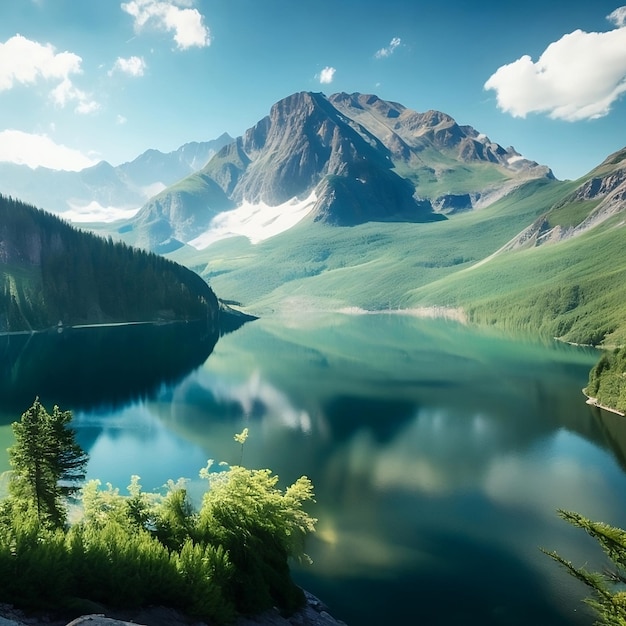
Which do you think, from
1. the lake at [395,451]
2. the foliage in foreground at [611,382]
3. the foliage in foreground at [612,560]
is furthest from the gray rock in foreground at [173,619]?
the foliage in foreground at [611,382]

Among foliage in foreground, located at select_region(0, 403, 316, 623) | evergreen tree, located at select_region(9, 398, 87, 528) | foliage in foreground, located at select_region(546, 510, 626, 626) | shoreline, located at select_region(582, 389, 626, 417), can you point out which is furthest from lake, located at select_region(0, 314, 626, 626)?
foliage in foreground, located at select_region(546, 510, 626, 626)

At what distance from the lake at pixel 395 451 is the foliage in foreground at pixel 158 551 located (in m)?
7.37

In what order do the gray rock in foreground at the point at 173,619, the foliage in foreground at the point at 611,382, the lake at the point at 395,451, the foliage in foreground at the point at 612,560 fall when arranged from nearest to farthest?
the foliage in foreground at the point at 612,560, the gray rock in foreground at the point at 173,619, the lake at the point at 395,451, the foliage in foreground at the point at 611,382

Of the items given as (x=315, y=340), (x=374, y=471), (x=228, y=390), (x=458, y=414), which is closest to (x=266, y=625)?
(x=374, y=471)

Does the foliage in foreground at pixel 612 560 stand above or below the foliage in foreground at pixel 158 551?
above

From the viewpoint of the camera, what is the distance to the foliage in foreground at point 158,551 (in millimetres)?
19109

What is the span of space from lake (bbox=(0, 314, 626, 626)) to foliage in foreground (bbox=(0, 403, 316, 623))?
24.2 feet

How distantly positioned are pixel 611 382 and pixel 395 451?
144 ft

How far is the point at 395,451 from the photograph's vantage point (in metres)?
60.0

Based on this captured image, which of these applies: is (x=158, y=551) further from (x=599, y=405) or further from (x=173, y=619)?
(x=599, y=405)

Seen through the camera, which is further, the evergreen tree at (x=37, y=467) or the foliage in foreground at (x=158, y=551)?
the evergreen tree at (x=37, y=467)

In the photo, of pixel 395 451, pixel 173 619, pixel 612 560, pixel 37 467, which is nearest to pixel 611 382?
pixel 395 451

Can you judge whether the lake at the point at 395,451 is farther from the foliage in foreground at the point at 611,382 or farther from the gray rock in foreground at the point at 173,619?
the foliage in foreground at the point at 611,382

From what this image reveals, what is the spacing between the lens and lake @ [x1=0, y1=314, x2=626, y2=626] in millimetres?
33594
